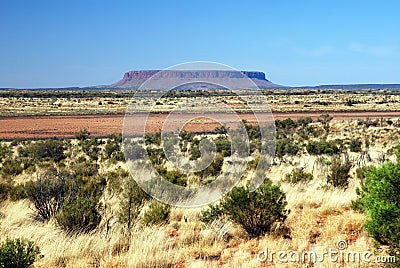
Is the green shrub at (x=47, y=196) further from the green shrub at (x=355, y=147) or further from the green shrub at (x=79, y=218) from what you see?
the green shrub at (x=355, y=147)

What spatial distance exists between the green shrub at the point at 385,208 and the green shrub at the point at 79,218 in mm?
4421

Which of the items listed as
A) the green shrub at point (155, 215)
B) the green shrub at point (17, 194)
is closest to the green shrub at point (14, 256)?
the green shrub at point (155, 215)

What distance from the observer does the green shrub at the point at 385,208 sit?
475 cm

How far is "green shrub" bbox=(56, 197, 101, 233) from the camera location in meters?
7.12

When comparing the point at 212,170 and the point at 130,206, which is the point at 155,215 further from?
the point at 212,170

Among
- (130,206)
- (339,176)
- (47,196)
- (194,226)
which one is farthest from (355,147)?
(47,196)

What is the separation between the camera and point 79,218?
7164mm

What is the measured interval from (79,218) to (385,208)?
479 cm

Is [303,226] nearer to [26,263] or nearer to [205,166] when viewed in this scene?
[26,263]

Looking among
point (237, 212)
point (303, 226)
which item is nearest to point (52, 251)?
point (237, 212)

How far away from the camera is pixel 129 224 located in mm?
7402

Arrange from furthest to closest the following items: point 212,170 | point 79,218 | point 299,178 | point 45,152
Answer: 1. point 45,152
2. point 212,170
3. point 299,178
4. point 79,218

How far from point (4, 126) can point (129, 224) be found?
134ft

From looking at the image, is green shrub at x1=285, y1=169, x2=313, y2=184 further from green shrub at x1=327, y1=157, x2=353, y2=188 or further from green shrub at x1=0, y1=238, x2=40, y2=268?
green shrub at x1=0, y1=238, x2=40, y2=268
